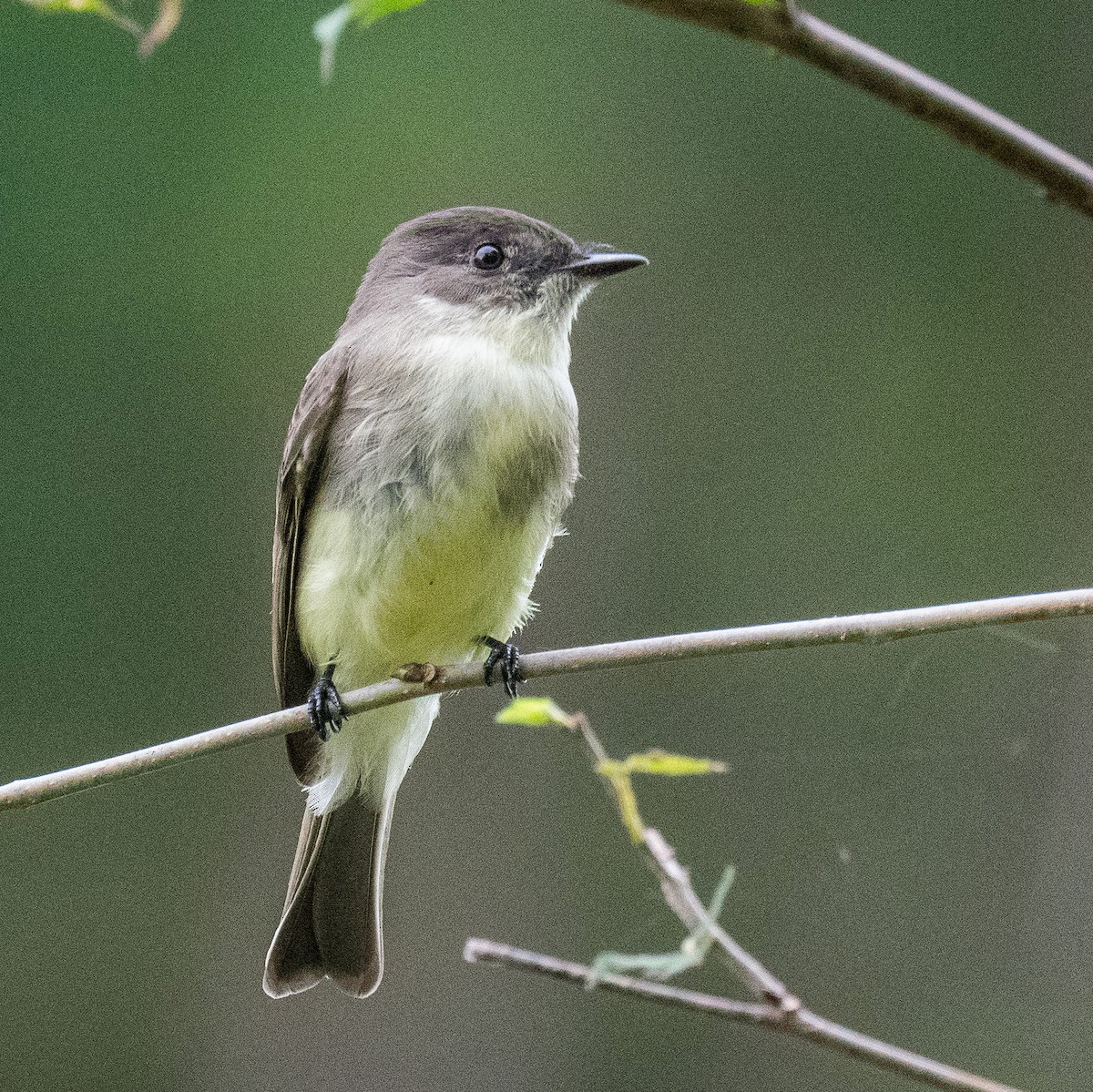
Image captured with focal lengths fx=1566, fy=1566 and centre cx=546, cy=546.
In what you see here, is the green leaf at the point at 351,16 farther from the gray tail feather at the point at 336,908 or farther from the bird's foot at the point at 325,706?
the gray tail feather at the point at 336,908

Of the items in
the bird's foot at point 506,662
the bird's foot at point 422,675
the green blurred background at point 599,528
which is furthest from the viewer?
the green blurred background at point 599,528

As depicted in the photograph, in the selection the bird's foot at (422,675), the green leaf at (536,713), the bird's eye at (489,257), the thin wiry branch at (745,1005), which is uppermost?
the bird's eye at (489,257)

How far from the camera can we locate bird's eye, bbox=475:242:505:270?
3.13 metres

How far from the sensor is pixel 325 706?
2.86 m

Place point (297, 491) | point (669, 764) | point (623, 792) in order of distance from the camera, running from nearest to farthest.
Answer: point (669, 764) < point (623, 792) < point (297, 491)

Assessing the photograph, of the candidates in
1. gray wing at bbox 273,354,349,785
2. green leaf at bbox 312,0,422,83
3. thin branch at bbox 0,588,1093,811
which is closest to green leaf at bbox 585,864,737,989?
thin branch at bbox 0,588,1093,811

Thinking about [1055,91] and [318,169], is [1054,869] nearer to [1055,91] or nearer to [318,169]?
[1055,91]

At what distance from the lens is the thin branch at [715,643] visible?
1637mm

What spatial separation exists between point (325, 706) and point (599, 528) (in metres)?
2.32

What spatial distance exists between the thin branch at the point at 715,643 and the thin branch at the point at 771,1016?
1.15ft

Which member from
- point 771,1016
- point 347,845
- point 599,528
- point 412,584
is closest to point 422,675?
point 412,584

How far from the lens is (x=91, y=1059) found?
5078 mm

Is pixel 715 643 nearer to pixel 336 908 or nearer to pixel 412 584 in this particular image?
pixel 412 584

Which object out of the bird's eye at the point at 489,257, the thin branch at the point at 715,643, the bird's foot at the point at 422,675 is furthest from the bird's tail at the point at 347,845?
the thin branch at the point at 715,643
